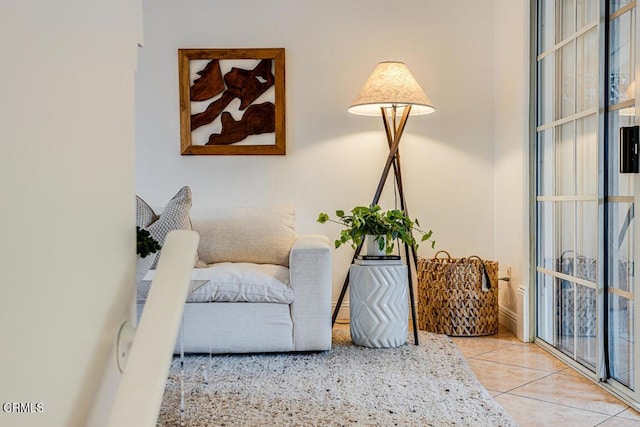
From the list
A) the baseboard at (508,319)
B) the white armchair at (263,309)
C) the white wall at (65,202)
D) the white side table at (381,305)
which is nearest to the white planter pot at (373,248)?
the white side table at (381,305)

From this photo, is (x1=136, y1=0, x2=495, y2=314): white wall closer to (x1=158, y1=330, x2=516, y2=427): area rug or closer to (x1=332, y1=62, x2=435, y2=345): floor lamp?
(x1=332, y1=62, x2=435, y2=345): floor lamp

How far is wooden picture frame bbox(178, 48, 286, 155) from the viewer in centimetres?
411

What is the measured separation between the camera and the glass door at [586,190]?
247 cm

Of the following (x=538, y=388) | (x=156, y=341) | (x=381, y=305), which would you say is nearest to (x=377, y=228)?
(x=381, y=305)

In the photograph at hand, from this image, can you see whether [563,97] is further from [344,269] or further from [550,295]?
[344,269]

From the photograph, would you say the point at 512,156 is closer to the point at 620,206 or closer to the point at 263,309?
the point at 620,206

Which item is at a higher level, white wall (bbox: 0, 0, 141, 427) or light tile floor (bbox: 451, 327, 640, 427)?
white wall (bbox: 0, 0, 141, 427)

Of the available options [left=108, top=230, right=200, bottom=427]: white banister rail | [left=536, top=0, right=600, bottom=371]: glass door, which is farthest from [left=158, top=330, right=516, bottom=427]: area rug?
[left=108, top=230, right=200, bottom=427]: white banister rail

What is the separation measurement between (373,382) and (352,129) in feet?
6.49

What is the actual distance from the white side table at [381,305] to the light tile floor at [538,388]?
0.41m

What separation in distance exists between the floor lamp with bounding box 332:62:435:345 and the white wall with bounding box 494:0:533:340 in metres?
0.51

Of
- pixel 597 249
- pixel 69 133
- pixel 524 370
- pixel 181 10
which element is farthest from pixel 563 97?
pixel 69 133

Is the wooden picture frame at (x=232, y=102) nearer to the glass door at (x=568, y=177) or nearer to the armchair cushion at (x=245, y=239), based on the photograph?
the armchair cushion at (x=245, y=239)

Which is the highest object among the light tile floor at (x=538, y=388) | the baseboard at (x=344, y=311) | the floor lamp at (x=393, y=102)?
the floor lamp at (x=393, y=102)
